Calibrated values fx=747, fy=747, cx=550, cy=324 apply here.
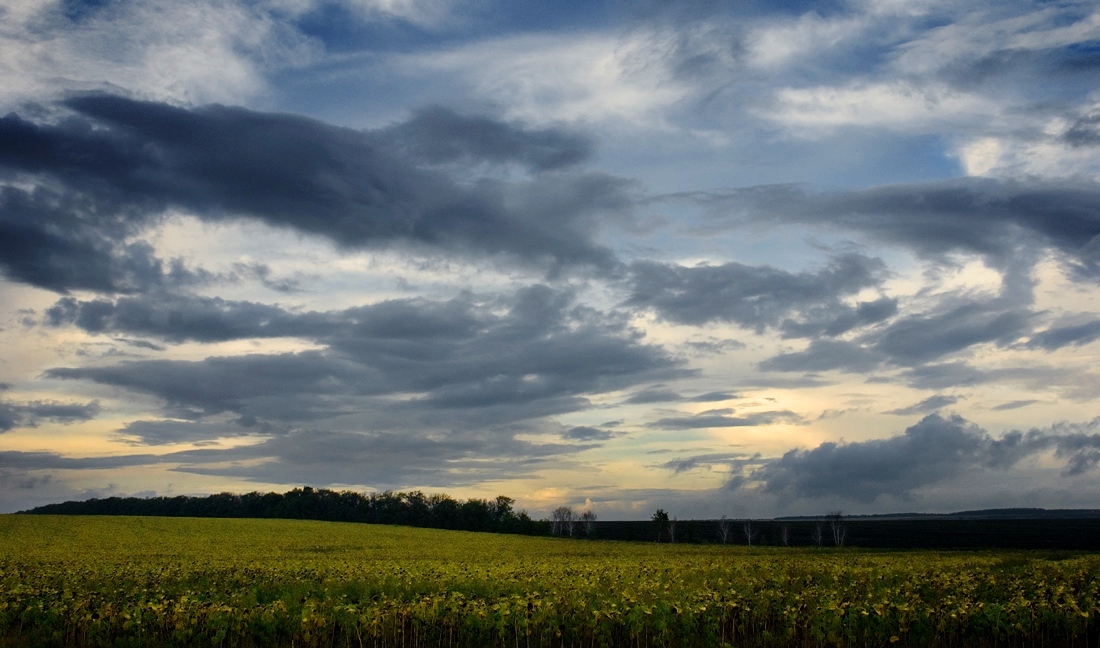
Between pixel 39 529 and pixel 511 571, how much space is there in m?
74.9

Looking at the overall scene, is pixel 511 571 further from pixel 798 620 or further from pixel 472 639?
pixel 798 620

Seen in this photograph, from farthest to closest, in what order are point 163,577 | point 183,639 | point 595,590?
point 163,577 → point 595,590 → point 183,639

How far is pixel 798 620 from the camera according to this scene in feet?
80.5

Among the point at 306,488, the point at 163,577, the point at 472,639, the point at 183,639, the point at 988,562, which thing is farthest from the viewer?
the point at 306,488

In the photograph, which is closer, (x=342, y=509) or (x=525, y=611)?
(x=525, y=611)

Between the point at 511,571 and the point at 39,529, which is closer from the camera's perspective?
the point at 511,571

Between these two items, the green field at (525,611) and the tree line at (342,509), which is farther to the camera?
the tree line at (342,509)

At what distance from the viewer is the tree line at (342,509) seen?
550ft

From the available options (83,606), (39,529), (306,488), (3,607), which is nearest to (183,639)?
(83,606)

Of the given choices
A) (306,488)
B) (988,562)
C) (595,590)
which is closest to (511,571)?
(595,590)

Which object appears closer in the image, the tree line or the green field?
the green field

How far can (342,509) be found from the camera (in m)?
180

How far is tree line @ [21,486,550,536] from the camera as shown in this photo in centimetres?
16762

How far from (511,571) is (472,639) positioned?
14487mm
